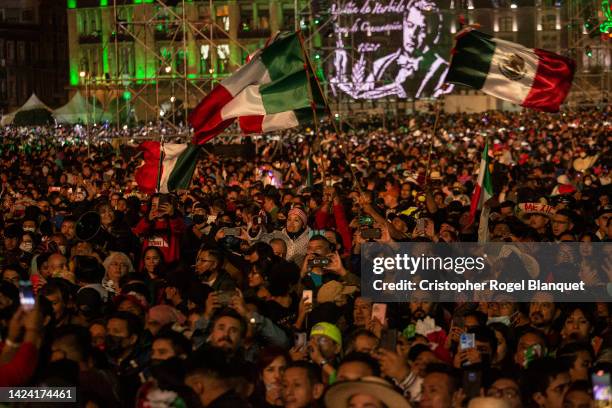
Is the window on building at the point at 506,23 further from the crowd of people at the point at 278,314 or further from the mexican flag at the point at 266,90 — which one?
the mexican flag at the point at 266,90

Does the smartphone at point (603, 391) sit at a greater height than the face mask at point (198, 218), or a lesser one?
greater

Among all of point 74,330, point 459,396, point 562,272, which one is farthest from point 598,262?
point 74,330

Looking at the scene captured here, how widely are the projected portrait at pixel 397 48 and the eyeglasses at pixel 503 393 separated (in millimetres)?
49074

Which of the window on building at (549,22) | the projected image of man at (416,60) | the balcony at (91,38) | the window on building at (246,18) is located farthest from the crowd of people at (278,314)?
the balcony at (91,38)

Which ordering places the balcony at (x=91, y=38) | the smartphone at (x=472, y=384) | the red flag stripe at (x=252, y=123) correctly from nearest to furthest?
the smartphone at (x=472, y=384) → the red flag stripe at (x=252, y=123) → the balcony at (x=91, y=38)

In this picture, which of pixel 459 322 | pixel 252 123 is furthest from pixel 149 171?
pixel 459 322

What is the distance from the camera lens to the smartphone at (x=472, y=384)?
6.68 metres

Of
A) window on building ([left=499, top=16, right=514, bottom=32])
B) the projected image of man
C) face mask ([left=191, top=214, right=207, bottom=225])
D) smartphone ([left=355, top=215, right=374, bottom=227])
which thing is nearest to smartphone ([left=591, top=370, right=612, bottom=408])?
smartphone ([left=355, top=215, right=374, bottom=227])

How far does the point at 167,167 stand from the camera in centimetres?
1575

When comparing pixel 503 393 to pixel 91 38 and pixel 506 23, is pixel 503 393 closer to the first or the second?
pixel 506 23

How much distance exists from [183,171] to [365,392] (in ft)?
31.4

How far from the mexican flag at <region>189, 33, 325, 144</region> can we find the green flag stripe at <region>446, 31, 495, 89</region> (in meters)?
1.58

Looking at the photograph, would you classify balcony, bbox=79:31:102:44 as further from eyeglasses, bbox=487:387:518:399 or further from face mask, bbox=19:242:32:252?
eyeglasses, bbox=487:387:518:399

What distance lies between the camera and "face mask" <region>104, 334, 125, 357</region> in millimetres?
7844
